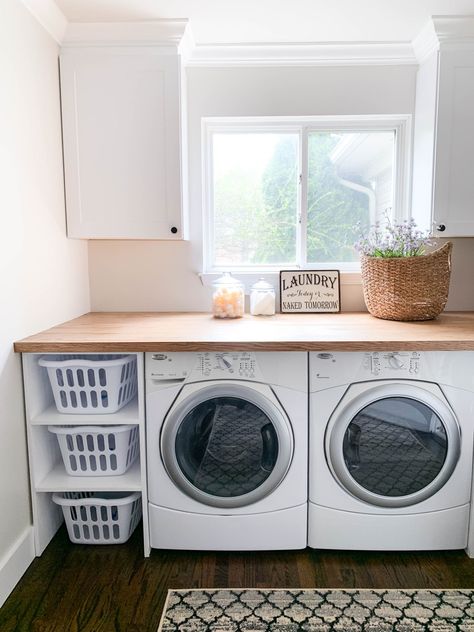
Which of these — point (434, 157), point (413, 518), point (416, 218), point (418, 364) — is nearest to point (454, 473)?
point (413, 518)

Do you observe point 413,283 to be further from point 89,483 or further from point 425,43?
point 89,483

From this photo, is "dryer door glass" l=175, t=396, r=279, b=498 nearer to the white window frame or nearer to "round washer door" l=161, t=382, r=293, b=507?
"round washer door" l=161, t=382, r=293, b=507

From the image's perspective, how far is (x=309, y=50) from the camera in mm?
2445

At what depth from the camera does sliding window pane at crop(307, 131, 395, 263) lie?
2.66 m

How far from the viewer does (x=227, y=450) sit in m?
1.92

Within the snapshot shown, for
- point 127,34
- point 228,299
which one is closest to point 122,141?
point 127,34

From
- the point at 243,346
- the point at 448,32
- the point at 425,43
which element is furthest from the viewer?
the point at 425,43

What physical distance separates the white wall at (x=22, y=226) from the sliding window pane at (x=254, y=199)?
87 centimetres

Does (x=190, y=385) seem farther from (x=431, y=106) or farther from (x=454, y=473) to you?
(x=431, y=106)

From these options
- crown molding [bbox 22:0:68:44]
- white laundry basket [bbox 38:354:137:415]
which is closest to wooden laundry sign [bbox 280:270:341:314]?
white laundry basket [bbox 38:354:137:415]

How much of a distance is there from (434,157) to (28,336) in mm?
2043

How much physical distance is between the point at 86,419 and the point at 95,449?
0.52 feet

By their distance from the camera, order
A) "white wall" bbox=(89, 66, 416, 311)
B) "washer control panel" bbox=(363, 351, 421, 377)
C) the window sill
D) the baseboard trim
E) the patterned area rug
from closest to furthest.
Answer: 1. the patterned area rug
2. the baseboard trim
3. "washer control panel" bbox=(363, 351, 421, 377)
4. "white wall" bbox=(89, 66, 416, 311)
5. the window sill

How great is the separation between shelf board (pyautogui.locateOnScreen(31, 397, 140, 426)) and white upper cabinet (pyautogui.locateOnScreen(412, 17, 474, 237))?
169 centimetres
